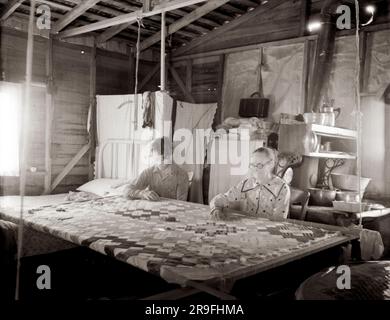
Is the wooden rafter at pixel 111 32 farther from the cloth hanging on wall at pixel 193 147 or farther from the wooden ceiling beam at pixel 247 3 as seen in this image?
the wooden ceiling beam at pixel 247 3

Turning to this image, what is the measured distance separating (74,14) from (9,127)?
2612 millimetres

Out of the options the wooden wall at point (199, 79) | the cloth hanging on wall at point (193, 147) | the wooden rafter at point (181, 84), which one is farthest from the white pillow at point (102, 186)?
the wooden wall at point (199, 79)

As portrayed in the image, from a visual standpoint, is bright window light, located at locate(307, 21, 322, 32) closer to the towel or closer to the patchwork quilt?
the patchwork quilt

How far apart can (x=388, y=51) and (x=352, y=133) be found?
154 cm

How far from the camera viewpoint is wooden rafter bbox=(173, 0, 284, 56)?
8.19 metres

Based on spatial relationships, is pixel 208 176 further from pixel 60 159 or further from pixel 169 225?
pixel 169 225

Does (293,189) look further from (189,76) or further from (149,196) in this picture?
(189,76)

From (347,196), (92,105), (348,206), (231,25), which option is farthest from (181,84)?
(348,206)

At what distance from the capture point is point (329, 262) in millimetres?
3205

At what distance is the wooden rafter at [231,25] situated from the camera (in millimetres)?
8188

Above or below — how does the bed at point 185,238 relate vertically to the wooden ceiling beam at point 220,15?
below

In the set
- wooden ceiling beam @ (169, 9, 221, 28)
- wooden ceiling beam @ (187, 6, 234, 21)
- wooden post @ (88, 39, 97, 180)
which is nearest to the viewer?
wooden ceiling beam @ (169, 9, 221, 28)

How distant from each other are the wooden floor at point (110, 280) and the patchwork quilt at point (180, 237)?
0.59 ft

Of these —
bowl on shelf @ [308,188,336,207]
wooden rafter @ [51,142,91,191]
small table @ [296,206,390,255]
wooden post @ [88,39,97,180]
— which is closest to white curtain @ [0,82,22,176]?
wooden rafter @ [51,142,91,191]
